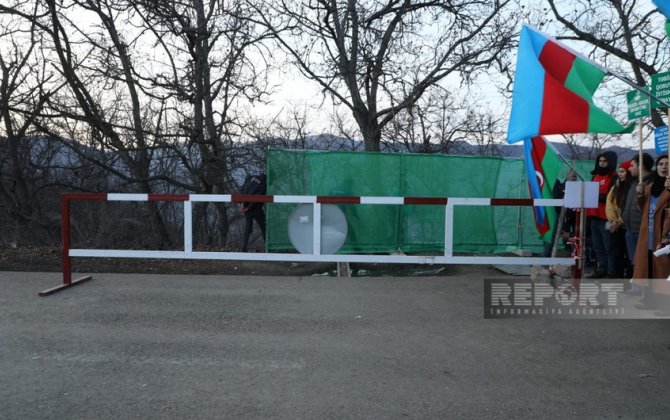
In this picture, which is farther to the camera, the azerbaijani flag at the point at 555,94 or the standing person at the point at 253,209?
the standing person at the point at 253,209

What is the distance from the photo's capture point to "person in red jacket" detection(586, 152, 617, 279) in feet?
25.2

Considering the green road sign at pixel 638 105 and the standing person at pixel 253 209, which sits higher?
the green road sign at pixel 638 105

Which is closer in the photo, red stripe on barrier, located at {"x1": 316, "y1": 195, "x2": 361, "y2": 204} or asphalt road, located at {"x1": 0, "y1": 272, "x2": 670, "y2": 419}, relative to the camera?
asphalt road, located at {"x1": 0, "y1": 272, "x2": 670, "y2": 419}

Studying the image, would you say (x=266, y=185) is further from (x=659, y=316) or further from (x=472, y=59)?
(x=472, y=59)

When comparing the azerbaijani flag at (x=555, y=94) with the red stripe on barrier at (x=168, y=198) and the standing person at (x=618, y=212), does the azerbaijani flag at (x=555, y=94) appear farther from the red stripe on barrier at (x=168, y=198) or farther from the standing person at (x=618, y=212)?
the red stripe on barrier at (x=168, y=198)

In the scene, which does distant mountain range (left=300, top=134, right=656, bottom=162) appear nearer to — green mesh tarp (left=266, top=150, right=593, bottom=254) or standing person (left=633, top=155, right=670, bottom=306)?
green mesh tarp (left=266, top=150, right=593, bottom=254)

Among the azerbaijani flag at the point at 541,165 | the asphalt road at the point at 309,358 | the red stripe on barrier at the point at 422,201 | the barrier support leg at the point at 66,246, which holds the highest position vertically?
the azerbaijani flag at the point at 541,165

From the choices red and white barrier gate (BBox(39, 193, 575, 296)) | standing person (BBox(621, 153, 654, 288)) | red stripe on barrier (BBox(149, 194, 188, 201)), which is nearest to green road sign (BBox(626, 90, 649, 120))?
standing person (BBox(621, 153, 654, 288))

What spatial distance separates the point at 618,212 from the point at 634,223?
469 millimetres

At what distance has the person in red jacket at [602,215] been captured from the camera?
25.2ft

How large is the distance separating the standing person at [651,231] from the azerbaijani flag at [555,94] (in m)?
0.87

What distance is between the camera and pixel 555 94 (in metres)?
5.72

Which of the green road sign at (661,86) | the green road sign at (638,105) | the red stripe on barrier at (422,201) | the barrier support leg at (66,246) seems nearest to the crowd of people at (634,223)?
the green road sign at (638,105)

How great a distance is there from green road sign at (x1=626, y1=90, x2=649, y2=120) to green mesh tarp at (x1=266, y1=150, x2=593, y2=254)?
12.2 feet
